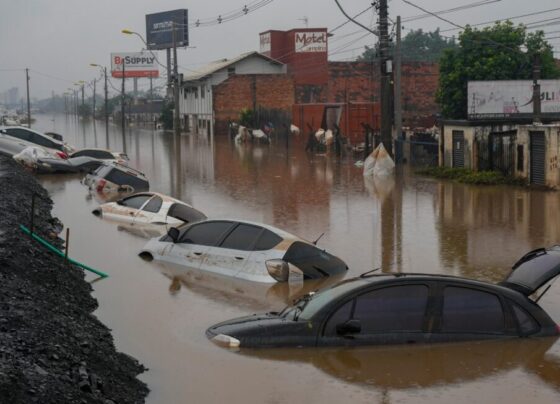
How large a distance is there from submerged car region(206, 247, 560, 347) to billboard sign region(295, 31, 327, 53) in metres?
75.3

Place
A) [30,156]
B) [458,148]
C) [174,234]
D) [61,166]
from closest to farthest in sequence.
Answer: [174,234]
[458,148]
[61,166]
[30,156]

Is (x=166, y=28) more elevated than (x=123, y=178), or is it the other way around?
(x=166, y=28)

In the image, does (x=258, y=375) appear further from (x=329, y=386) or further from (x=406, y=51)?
(x=406, y=51)

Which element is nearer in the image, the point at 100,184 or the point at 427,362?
the point at 427,362

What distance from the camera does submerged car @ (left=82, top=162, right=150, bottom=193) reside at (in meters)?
30.8

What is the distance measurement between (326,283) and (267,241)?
4.11 feet

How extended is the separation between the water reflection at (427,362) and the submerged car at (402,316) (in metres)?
0.12

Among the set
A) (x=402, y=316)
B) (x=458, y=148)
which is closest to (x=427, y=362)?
(x=402, y=316)

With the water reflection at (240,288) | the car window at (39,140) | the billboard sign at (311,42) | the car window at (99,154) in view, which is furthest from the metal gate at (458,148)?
the billboard sign at (311,42)

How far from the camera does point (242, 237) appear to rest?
1599 centimetres

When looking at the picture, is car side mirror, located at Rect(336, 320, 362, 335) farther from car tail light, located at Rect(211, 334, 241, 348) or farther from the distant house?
the distant house

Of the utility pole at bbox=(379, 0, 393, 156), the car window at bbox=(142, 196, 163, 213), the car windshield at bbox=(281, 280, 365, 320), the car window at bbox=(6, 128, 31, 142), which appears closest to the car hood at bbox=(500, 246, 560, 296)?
the car windshield at bbox=(281, 280, 365, 320)

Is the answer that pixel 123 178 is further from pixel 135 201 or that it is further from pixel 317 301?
pixel 317 301

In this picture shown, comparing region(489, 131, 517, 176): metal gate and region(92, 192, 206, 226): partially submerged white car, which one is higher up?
region(489, 131, 517, 176): metal gate
